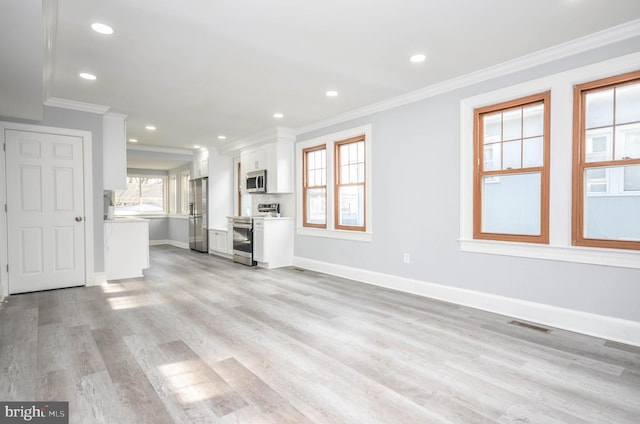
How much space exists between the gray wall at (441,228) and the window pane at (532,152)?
193 millimetres

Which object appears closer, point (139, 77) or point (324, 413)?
point (324, 413)

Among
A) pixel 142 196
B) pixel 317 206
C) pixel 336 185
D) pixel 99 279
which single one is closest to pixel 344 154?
pixel 336 185

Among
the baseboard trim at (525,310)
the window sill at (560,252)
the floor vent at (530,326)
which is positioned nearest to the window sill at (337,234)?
the baseboard trim at (525,310)

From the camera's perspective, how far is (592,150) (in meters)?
2.99

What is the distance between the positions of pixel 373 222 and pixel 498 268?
179 cm

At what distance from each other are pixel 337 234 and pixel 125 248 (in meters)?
3.30

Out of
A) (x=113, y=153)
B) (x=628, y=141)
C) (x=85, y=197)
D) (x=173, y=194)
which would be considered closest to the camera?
(x=628, y=141)

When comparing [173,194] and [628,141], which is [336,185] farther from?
[173,194]

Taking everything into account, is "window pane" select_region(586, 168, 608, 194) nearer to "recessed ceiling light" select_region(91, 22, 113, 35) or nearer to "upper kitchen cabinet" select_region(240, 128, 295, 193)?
"recessed ceiling light" select_region(91, 22, 113, 35)

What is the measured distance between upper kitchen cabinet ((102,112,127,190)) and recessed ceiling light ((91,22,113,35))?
8.98 ft

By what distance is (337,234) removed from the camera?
215 inches

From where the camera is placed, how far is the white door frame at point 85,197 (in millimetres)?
4180

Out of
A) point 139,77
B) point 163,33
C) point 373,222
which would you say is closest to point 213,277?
point 373,222

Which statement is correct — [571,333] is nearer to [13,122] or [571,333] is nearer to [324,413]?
[324,413]
